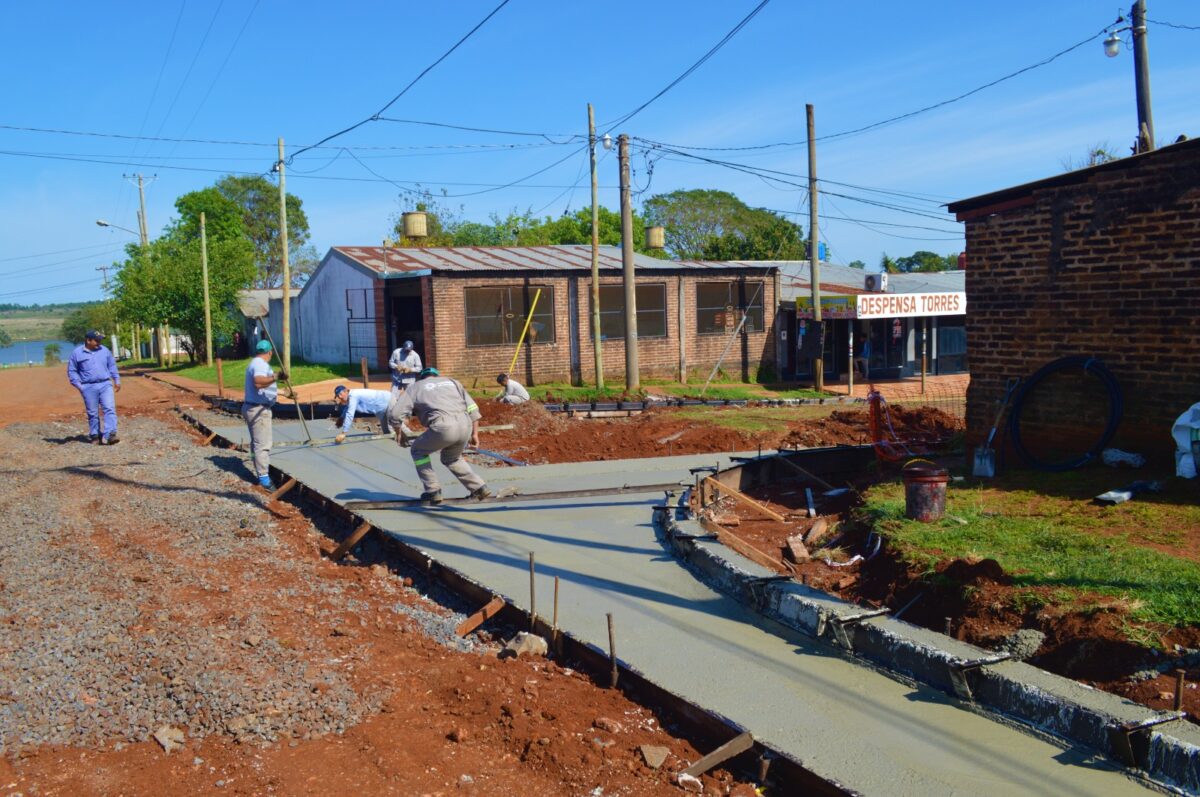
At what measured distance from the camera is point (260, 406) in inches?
488

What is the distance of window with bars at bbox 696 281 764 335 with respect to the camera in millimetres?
32094

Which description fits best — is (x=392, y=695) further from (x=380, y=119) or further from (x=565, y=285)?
(x=565, y=285)

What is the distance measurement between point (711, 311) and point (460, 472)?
73.7 feet

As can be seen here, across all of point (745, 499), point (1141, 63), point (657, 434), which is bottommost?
point (657, 434)

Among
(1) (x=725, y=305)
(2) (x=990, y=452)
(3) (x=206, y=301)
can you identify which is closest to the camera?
(2) (x=990, y=452)

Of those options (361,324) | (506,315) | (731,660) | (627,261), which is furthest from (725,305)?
(731,660)

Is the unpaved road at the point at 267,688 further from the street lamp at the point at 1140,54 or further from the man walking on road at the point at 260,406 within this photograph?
the street lamp at the point at 1140,54

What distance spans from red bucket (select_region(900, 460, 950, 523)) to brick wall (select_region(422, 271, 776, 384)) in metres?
20.0

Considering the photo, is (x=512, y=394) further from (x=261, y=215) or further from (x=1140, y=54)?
(x=261, y=215)

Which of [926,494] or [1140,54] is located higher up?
[1140,54]

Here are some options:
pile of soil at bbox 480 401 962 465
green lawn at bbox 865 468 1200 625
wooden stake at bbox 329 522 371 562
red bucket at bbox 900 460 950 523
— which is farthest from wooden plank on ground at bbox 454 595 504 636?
pile of soil at bbox 480 401 962 465

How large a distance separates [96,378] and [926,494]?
525 inches

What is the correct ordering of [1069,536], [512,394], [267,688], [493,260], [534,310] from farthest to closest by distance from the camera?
[493,260]
[534,310]
[512,394]
[1069,536]
[267,688]

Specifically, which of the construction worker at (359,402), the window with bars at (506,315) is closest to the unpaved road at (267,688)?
the construction worker at (359,402)
